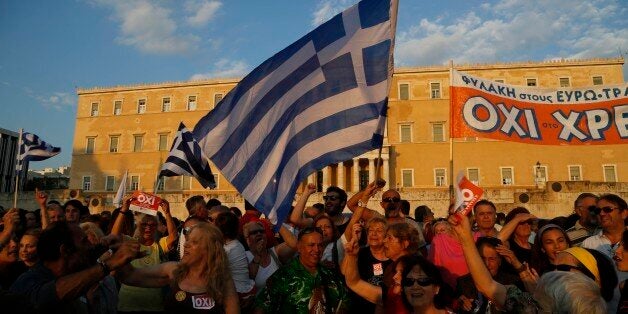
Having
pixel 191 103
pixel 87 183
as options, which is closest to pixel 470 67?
pixel 191 103

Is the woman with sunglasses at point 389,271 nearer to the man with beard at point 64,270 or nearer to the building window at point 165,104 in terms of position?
the man with beard at point 64,270

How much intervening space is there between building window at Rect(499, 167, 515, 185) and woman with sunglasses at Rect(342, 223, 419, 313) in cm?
3576

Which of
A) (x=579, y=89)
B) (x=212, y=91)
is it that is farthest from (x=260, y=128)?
(x=212, y=91)

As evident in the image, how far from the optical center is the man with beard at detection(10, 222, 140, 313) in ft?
7.91

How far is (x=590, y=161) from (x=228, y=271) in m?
38.9

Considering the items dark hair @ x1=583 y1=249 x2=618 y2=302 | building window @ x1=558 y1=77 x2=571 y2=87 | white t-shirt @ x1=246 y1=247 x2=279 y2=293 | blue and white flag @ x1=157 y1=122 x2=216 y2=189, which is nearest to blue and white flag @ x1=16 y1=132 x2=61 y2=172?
blue and white flag @ x1=157 y1=122 x2=216 y2=189

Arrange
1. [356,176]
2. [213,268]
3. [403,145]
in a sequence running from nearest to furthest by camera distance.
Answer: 1. [213,268]
2. [356,176]
3. [403,145]

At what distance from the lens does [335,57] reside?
464cm

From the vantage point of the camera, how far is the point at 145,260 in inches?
177

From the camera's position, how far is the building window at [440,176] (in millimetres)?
37719

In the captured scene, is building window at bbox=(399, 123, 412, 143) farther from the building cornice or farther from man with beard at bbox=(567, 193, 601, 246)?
man with beard at bbox=(567, 193, 601, 246)

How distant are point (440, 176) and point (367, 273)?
35530 mm

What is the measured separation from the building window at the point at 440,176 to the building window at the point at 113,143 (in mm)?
30521

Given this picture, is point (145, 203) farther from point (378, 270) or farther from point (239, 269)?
Result: point (378, 270)
